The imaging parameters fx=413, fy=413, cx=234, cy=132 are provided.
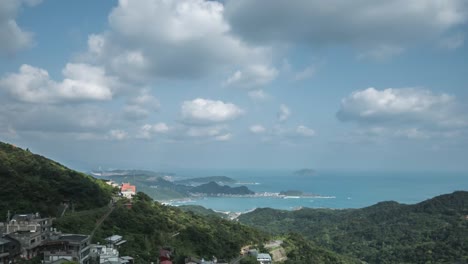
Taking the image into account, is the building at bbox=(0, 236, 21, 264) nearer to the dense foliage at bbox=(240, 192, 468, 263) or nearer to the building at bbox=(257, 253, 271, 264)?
the building at bbox=(257, 253, 271, 264)

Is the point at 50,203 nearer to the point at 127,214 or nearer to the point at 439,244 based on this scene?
the point at 127,214

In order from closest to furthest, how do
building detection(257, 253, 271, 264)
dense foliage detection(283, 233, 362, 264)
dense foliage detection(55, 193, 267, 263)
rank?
dense foliage detection(55, 193, 267, 263) → building detection(257, 253, 271, 264) → dense foliage detection(283, 233, 362, 264)

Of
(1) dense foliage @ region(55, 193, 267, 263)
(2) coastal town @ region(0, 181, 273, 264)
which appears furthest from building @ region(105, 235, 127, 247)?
(1) dense foliage @ region(55, 193, 267, 263)

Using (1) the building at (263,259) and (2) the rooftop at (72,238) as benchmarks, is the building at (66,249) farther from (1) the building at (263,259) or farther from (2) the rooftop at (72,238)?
(1) the building at (263,259)

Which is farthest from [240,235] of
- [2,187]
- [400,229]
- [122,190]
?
[400,229]

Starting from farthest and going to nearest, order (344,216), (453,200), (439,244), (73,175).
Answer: (344,216)
(453,200)
(439,244)
(73,175)

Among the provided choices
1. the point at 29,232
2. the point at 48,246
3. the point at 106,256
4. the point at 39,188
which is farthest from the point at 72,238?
the point at 39,188

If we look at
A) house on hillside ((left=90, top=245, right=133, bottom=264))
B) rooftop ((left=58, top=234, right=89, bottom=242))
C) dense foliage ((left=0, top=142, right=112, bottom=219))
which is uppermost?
dense foliage ((left=0, top=142, right=112, bottom=219))
